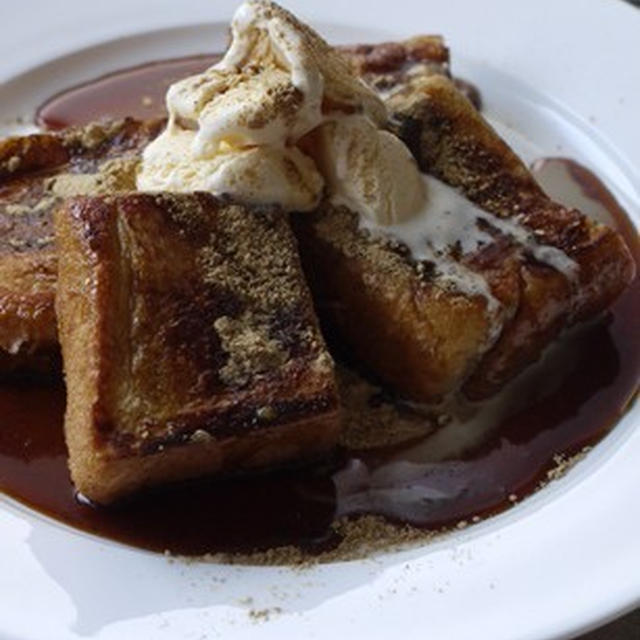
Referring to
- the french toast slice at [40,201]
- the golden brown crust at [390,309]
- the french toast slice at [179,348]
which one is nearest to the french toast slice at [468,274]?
the golden brown crust at [390,309]

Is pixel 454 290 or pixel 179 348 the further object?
pixel 454 290

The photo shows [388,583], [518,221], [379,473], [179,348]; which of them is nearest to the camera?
[388,583]

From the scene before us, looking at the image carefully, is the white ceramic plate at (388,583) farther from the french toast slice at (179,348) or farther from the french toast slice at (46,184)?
the french toast slice at (46,184)

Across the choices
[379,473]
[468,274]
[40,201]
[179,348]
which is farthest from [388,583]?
[40,201]

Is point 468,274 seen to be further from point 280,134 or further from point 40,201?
point 40,201

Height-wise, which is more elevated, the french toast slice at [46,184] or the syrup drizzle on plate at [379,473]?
the french toast slice at [46,184]

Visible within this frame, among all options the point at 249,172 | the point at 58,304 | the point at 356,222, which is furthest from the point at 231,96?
the point at 58,304

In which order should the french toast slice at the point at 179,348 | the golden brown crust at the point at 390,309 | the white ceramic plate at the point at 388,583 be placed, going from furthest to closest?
the golden brown crust at the point at 390,309
the french toast slice at the point at 179,348
the white ceramic plate at the point at 388,583
